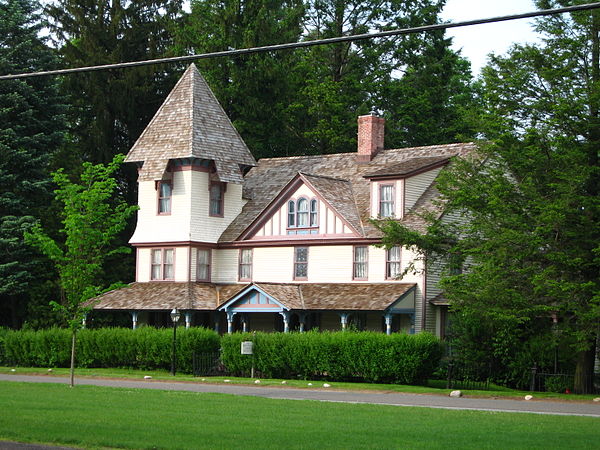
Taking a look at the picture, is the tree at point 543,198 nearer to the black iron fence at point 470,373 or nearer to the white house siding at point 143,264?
the black iron fence at point 470,373

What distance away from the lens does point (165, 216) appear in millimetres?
51031

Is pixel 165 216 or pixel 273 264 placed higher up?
pixel 165 216

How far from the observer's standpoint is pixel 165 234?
50.9 m

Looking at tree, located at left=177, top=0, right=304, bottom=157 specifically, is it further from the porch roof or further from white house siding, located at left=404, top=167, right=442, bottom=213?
white house siding, located at left=404, top=167, right=442, bottom=213

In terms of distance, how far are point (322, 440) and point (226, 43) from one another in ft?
155

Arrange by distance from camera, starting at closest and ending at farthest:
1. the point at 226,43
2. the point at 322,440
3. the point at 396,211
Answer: the point at 322,440
the point at 396,211
the point at 226,43

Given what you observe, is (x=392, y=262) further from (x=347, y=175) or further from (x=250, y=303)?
(x=347, y=175)

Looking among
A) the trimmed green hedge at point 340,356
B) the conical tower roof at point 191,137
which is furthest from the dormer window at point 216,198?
the trimmed green hedge at point 340,356

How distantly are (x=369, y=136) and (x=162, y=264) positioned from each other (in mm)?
11550

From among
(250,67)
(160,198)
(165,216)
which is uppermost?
(250,67)

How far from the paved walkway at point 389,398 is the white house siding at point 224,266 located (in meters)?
14.6

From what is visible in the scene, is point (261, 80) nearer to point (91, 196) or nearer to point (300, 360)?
point (300, 360)

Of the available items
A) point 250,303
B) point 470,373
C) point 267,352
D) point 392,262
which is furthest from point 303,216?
point 470,373

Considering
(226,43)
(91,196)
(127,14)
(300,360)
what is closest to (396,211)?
(300,360)
